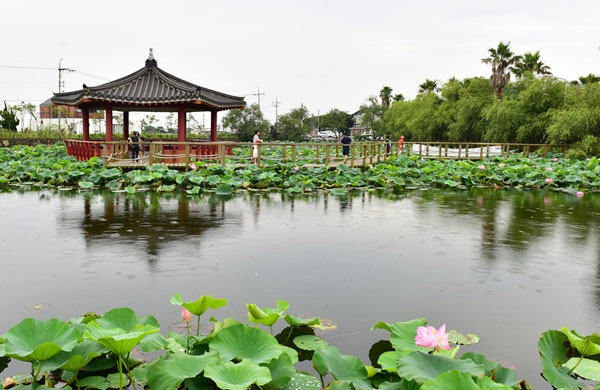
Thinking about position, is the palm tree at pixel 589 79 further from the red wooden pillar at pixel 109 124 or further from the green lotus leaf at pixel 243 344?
the green lotus leaf at pixel 243 344

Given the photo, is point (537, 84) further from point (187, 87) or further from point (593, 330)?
point (593, 330)

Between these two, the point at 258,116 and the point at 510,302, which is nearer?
the point at 510,302

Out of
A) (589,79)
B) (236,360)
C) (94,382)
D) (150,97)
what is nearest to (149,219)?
(94,382)

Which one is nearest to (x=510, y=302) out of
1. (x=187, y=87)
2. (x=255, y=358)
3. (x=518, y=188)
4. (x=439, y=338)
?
(x=439, y=338)

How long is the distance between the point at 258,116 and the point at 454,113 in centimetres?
1397

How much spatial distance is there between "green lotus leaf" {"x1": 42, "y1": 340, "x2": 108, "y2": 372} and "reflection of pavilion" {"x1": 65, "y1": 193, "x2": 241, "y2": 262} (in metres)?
2.87

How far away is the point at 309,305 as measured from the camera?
4.09 metres

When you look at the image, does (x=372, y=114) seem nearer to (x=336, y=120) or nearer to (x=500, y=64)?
(x=336, y=120)

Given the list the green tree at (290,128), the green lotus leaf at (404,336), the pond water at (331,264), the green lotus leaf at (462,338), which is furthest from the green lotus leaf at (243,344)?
the green tree at (290,128)

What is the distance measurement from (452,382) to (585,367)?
0.97 meters

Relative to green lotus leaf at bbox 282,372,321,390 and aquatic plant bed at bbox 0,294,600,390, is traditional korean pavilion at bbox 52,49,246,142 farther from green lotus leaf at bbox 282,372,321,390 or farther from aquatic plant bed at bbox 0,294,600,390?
green lotus leaf at bbox 282,372,321,390

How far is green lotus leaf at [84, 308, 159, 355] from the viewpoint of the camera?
2244mm

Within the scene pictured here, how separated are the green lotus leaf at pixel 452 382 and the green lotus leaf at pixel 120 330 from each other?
1.16 meters

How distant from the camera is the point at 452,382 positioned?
2055mm
